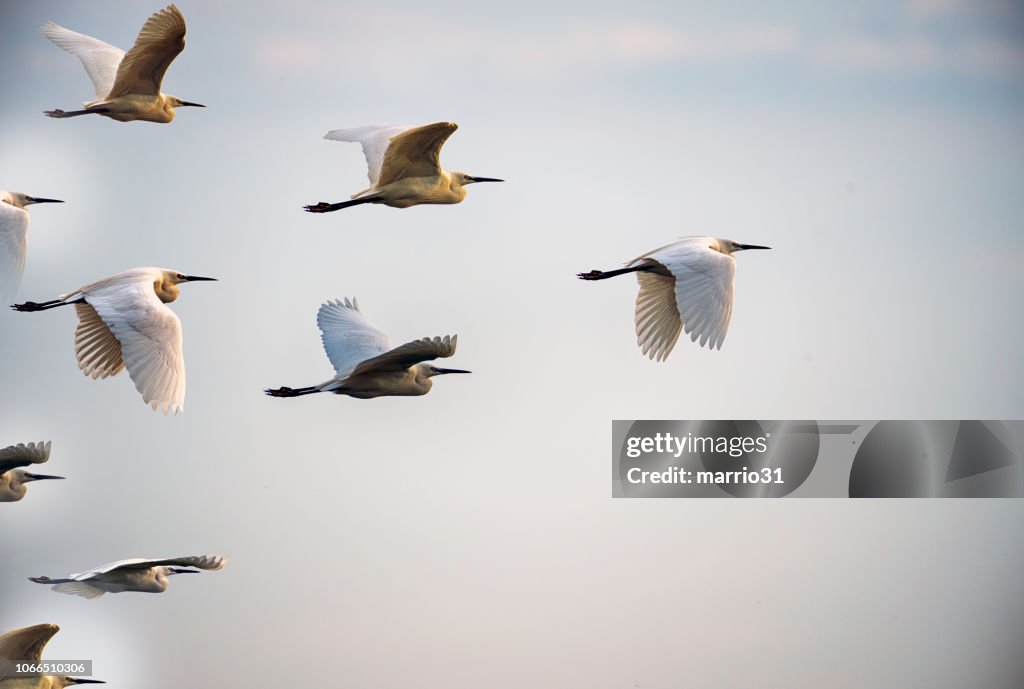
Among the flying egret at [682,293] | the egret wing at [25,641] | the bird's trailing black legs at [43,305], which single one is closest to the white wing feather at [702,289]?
the flying egret at [682,293]

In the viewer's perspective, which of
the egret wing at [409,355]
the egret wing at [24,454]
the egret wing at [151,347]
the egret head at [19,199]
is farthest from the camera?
the egret head at [19,199]

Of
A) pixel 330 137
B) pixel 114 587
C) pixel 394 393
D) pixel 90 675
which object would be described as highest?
pixel 330 137

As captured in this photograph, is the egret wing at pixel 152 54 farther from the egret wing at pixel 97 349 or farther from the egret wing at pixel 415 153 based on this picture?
the egret wing at pixel 97 349

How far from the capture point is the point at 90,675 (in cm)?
812

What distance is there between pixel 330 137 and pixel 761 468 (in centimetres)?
353

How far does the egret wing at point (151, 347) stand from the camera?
6.30 metres

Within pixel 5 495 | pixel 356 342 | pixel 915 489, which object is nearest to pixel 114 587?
pixel 5 495

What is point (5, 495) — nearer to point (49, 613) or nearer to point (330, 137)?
point (49, 613)

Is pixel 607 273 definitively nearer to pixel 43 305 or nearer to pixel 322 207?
pixel 322 207

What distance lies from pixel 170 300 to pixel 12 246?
87 cm

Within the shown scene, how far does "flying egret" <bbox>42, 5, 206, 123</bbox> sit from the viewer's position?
277 inches

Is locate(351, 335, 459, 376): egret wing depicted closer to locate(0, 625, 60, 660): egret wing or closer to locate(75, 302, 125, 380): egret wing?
locate(75, 302, 125, 380): egret wing

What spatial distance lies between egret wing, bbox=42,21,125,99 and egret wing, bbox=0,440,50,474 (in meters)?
1.77

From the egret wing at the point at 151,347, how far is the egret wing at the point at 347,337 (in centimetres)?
95
